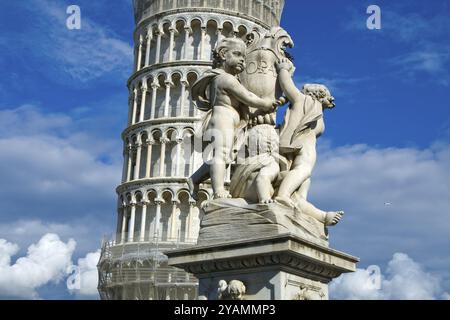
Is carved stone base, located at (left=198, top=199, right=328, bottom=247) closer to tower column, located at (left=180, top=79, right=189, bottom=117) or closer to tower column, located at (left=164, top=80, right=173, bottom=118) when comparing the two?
tower column, located at (left=180, top=79, right=189, bottom=117)

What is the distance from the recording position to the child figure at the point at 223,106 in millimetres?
7480

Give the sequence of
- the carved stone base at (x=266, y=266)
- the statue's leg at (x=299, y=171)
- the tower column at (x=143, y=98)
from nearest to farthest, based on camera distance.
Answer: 1. the carved stone base at (x=266, y=266)
2. the statue's leg at (x=299, y=171)
3. the tower column at (x=143, y=98)

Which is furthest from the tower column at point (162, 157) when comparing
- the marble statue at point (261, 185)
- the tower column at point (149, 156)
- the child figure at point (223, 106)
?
the child figure at point (223, 106)

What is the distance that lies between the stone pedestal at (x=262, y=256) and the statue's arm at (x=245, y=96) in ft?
3.86

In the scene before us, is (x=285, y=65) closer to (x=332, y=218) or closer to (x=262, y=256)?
(x=332, y=218)

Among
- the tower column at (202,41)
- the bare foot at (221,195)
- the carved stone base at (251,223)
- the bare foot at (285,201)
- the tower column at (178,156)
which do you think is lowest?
the carved stone base at (251,223)

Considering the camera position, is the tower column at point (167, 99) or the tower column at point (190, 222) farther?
the tower column at point (167, 99)

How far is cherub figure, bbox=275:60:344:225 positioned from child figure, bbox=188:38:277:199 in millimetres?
295

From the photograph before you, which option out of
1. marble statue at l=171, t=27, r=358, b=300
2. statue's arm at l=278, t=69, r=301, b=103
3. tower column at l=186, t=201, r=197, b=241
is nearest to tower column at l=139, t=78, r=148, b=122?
tower column at l=186, t=201, r=197, b=241

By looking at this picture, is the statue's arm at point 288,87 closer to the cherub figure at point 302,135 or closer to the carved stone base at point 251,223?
the cherub figure at point 302,135

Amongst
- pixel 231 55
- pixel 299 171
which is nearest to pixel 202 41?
pixel 231 55

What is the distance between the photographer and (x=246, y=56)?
8141 millimetres

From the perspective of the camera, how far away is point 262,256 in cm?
659

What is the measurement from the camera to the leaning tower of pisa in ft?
173
